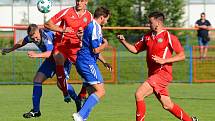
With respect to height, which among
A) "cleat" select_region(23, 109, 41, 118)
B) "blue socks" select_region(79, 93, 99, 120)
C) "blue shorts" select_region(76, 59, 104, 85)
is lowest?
"cleat" select_region(23, 109, 41, 118)

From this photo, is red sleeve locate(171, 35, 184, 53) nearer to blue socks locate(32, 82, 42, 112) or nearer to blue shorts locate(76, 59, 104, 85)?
blue shorts locate(76, 59, 104, 85)

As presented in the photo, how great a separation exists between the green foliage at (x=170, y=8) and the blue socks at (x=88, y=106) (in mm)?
29121

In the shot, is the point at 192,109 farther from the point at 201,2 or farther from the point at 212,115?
the point at 201,2

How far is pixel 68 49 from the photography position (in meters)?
13.4

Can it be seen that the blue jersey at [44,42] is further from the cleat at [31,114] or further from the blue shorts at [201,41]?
the blue shorts at [201,41]

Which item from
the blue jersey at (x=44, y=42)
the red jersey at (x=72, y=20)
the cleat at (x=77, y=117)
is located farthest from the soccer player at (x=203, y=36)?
the cleat at (x=77, y=117)

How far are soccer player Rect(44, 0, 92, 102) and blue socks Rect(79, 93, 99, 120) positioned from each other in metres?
1.77

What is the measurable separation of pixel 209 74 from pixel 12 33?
7.11m

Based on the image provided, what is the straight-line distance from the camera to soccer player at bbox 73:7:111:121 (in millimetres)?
11383

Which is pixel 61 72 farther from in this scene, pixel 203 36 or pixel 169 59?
pixel 203 36

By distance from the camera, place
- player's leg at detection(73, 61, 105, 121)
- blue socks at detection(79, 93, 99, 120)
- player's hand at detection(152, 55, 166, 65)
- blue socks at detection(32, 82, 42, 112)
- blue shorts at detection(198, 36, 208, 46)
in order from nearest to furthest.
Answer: player's hand at detection(152, 55, 166, 65) → blue socks at detection(79, 93, 99, 120) → player's leg at detection(73, 61, 105, 121) → blue socks at detection(32, 82, 42, 112) → blue shorts at detection(198, 36, 208, 46)

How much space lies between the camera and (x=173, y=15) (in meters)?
41.1

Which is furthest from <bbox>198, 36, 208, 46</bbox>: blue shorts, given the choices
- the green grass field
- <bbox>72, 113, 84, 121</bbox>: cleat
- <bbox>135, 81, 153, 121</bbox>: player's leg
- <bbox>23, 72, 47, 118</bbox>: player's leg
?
<bbox>72, 113, 84, 121</bbox>: cleat

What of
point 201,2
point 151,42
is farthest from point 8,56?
point 201,2
